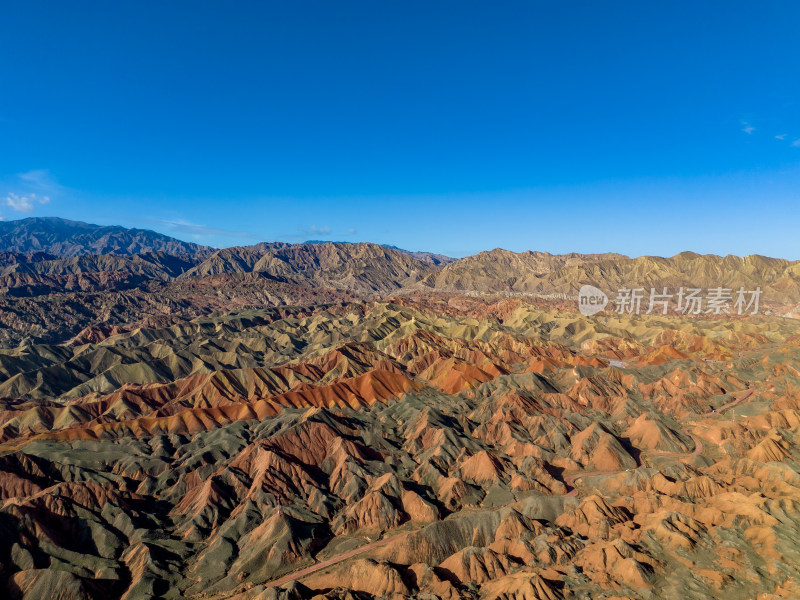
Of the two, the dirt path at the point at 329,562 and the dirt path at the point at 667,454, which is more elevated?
the dirt path at the point at 667,454

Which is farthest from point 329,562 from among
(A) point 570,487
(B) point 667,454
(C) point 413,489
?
(B) point 667,454

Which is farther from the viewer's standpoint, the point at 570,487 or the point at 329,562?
the point at 570,487

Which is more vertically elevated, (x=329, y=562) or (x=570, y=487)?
(x=570, y=487)

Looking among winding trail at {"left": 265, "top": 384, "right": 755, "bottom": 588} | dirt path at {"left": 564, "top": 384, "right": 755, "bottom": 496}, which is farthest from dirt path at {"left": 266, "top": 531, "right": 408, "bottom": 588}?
dirt path at {"left": 564, "top": 384, "right": 755, "bottom": 496}

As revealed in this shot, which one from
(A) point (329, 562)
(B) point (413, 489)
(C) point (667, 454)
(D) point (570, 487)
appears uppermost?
(C) point (667, 454)

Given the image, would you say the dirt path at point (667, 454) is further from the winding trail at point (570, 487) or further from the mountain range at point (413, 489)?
the mountain range at point (413, 489)

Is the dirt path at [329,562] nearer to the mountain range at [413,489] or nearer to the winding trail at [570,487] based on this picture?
the winding trail at [570,487]

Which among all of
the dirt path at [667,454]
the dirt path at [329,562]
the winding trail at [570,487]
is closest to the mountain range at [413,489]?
the dirt path at [329,562]

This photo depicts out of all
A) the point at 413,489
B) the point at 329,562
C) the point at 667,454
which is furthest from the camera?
the point at 667,454

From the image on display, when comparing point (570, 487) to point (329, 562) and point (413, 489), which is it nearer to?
point (413, 489)

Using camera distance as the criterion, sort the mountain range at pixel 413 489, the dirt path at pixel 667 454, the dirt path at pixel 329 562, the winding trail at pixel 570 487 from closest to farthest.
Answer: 1. the mountain range at pixel 413 489
2. the dirt path at pixel 329 562
3. the winding trail at pixel 570 487
4. the dirt path at pixel 667 454

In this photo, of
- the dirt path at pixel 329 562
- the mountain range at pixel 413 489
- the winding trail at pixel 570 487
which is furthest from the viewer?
the winding trail at pixel 570 487

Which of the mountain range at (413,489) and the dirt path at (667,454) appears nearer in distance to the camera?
the mountain range at (413,489)
